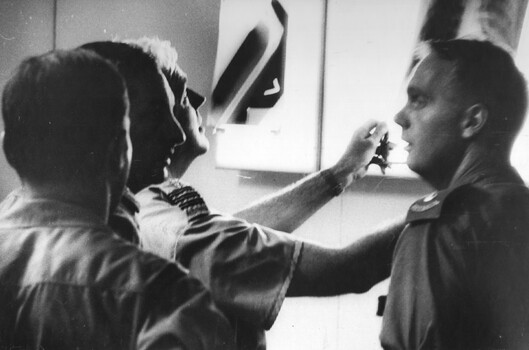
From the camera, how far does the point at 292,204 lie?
159 cm

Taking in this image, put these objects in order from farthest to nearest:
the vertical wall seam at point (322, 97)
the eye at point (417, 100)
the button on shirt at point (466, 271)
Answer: the vertical wall seam at point (322, 97)
the eye at point (417, 100)
the button on shirt at point (466, 271)

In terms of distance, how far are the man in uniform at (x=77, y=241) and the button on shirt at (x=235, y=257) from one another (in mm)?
45

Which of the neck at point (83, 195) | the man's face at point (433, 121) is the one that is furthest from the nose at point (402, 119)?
the neck at point (83, 195)

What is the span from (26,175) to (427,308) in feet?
3.31

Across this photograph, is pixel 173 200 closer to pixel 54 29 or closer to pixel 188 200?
pixel 188 200

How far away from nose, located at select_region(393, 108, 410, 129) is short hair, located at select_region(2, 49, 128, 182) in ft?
2.18

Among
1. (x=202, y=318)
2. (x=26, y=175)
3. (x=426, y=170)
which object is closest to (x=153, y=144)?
(x=26, y=175)

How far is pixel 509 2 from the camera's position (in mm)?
1463

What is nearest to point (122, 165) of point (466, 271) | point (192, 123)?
point (192, 123)

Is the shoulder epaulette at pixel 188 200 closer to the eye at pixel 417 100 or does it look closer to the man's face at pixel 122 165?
the man's face at pixel 122 165

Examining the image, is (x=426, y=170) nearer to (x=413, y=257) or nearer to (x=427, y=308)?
(x=413, y=257)

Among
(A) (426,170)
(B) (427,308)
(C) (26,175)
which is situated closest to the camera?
(B) (427,308)

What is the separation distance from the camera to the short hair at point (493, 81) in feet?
4.67

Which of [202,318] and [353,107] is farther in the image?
[353,107]
